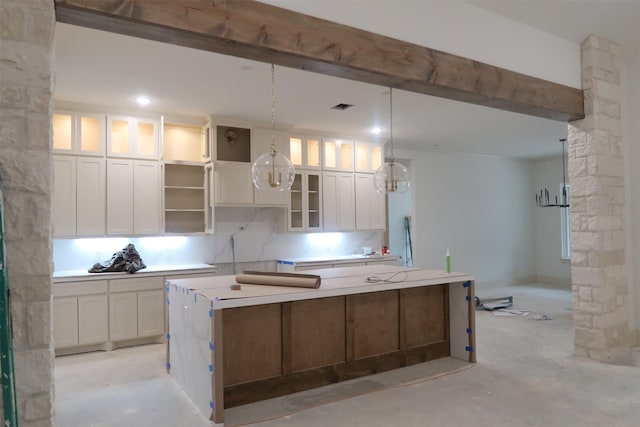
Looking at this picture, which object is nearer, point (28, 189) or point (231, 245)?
point (28, 189)

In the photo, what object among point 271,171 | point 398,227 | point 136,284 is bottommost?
point 136,284

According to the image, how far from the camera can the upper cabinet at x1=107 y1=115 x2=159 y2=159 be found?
195 inches

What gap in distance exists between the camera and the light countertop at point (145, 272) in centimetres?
447

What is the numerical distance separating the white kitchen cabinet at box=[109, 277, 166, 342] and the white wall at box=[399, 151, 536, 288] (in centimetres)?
444

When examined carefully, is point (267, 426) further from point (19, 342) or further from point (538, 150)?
point (538, 150)

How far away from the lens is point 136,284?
15.6 feet

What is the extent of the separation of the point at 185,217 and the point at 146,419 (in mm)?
2967

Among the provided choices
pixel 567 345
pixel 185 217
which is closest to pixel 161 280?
pixel 185 217

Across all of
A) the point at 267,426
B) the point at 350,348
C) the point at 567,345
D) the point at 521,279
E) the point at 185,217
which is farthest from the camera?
the point at 521,279

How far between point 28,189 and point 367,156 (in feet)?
17.7

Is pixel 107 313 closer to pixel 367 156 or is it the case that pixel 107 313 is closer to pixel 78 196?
pixel 78 196

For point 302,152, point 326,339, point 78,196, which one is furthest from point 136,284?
point 302,152

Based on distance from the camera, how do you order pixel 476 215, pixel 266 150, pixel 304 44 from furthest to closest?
pixel 476 215 < pixel 266 150 < pixel 304 44

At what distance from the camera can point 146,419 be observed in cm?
298
